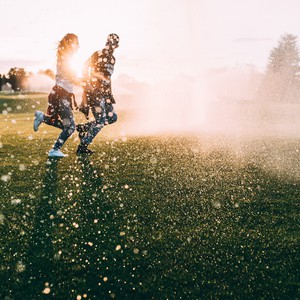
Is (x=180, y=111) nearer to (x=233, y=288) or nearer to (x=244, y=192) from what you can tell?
(x=244, y=192)

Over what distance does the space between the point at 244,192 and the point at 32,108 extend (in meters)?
30.9

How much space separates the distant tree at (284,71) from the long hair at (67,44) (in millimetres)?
50491

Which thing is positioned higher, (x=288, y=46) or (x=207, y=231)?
(x=288, y=46)

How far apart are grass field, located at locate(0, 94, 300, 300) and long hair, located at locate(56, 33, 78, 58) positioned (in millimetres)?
2041

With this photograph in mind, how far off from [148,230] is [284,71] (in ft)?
181

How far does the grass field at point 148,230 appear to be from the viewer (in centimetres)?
277

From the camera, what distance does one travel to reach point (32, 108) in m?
33.2

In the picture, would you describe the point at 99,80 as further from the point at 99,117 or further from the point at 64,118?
the point at 64,118

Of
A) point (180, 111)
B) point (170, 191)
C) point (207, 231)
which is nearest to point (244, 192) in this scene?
point (170, 191)

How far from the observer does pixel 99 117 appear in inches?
298

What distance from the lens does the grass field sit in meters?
2.77

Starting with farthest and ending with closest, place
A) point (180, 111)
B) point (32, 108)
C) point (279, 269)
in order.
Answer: point (32, 108) → point (180, 111) → point (279, 269)

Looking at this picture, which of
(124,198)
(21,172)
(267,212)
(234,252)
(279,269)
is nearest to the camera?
(279,269)

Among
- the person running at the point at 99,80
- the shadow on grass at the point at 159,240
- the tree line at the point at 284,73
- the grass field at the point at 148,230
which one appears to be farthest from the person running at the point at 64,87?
the tree line at the point at 284,73
